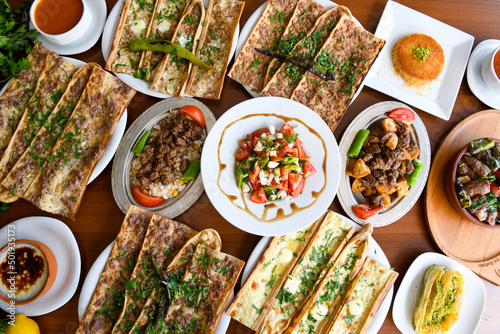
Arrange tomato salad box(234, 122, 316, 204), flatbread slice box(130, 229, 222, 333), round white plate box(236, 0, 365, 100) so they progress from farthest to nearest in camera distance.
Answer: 1. round white plate box(236, 0, 365, 100)
2. flatbread slice box(130, 229, 222, 333)
3. tomato salad box(234, 122, 316, 204)

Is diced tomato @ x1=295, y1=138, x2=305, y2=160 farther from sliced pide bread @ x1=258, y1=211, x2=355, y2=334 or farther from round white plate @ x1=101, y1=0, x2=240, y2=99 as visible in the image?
round white plate @ x1=101, y1=0, x2=240, y2=99

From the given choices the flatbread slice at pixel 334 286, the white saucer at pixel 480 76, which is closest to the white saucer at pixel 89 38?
the flatbread slice at pixel 334 286

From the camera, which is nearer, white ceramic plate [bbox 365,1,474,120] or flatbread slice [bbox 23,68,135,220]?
flatbread slice [bbox 23,68,135,220]

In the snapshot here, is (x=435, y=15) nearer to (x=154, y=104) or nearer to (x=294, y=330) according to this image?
(x=154, y=104)

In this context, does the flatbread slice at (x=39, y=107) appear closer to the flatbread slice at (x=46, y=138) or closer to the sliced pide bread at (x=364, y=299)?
the flatbread slice at (x=46, y=138)

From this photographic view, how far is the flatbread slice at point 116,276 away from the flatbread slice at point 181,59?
1.44 meters

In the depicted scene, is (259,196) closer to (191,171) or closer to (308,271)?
(191,171)

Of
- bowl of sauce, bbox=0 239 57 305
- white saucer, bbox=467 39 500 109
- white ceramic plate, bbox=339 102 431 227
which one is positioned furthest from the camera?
white saucer, bbox=467 39 500 109

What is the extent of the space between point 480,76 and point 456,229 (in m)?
1.86

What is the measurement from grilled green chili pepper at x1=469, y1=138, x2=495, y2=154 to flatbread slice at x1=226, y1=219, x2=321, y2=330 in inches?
73.6

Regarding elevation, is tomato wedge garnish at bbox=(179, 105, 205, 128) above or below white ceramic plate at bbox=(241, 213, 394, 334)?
above

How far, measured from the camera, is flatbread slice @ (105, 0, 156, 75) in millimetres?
3799

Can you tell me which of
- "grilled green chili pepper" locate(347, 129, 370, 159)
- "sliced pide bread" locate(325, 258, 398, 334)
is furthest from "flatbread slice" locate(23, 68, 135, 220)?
"sliced pide bread" locate(325, 258, 398, 334)

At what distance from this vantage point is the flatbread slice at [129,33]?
380 cm
